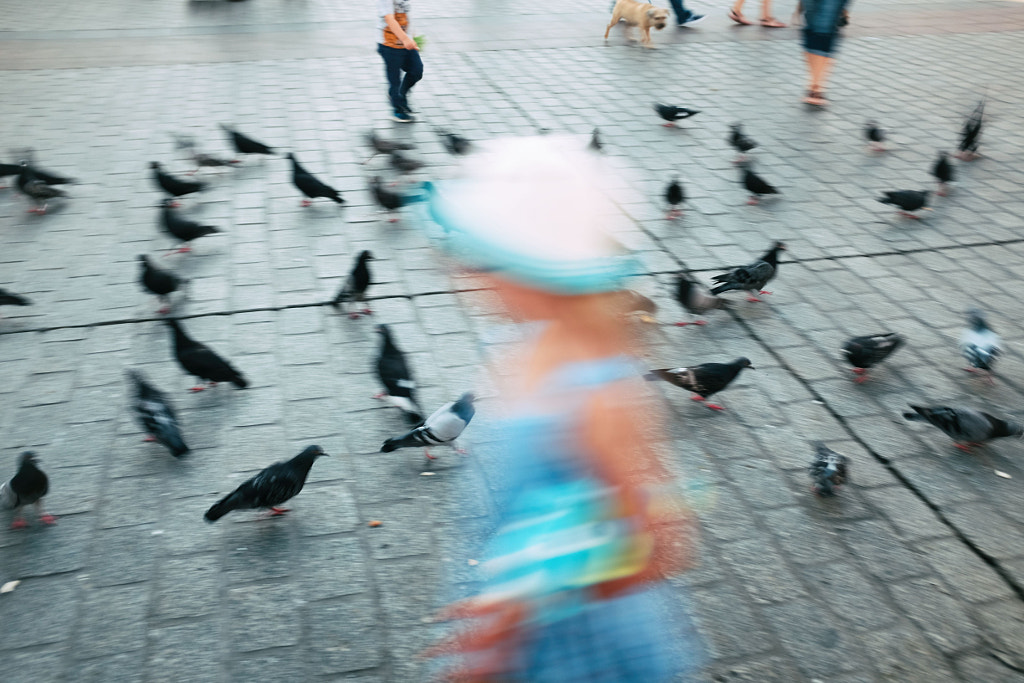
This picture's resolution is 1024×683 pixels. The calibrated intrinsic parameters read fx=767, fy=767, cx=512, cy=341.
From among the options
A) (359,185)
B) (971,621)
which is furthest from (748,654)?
(359,185)

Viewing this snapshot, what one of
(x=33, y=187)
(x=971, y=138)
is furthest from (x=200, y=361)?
(x=971, y=138)

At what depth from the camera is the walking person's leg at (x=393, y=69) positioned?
356 inches

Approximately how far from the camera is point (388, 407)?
16.3ft

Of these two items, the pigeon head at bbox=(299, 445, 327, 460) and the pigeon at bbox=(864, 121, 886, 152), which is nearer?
the pigeon head at bbox=(299, 445, 327, 460)

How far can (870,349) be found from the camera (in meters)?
5.11

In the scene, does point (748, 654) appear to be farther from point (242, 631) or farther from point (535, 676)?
point (242, 631)

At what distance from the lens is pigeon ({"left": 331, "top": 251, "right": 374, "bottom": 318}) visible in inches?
226

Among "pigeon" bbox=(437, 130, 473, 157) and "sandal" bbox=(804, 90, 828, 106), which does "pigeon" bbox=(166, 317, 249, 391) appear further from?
"sandal" bbox=(804, 90, 828, 106)

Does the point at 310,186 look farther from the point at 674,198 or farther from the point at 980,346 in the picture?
the point at 980,346

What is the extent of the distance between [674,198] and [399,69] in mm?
3971

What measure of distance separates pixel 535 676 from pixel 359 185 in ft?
21.1

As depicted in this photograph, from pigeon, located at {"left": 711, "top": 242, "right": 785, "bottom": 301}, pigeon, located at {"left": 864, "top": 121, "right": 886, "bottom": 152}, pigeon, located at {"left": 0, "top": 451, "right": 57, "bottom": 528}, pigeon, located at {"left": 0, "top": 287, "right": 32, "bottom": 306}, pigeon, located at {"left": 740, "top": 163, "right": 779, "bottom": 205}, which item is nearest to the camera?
pigeon, located at {"left": 0, "top": 451, "right": 57, "bottom": 528}

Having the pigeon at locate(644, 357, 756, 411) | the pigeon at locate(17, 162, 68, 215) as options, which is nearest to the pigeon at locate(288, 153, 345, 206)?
the pigeon at locate(17, 162, 68, 215)

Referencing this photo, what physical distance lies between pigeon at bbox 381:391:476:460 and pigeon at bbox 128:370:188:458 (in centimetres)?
118
